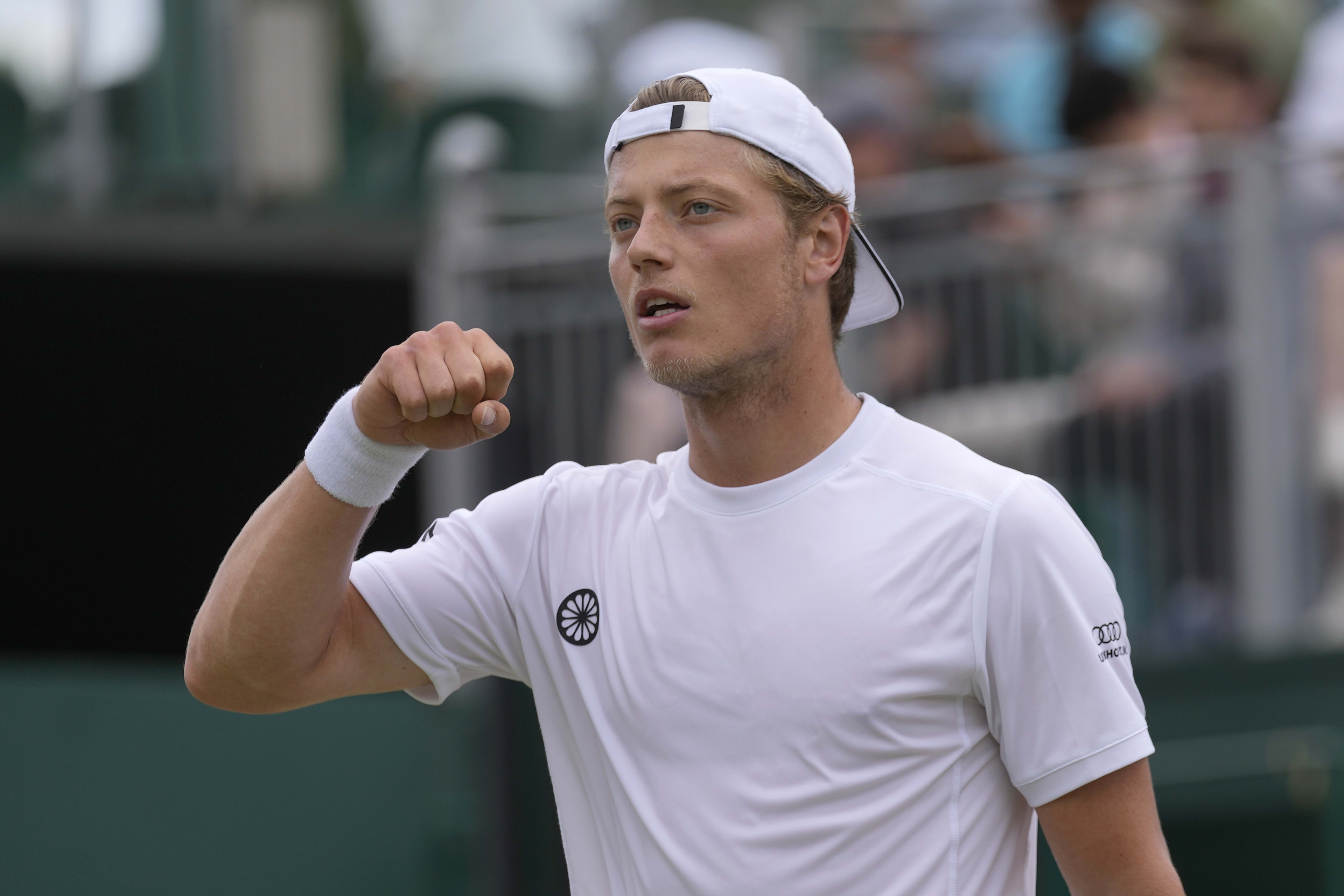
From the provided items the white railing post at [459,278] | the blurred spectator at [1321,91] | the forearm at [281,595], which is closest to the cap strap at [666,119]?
the forearm at [281,595]

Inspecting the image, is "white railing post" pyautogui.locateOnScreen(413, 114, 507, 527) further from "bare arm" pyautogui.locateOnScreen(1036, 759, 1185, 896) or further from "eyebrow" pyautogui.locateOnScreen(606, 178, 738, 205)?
"bare arm" pyautogui.locateOnScreen(1036, 759, 1185, 896)

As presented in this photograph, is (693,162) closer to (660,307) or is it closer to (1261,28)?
(660,307)

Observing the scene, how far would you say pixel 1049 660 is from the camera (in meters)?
2.82

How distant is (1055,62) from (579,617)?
5126mm

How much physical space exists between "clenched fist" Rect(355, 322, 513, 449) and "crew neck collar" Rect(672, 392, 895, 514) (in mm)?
395

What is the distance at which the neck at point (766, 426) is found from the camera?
3.09 meters

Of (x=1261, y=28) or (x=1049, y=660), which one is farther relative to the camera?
(x=1261, y=28)

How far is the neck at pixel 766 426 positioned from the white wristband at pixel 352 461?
50cm

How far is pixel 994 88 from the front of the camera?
8000 mm

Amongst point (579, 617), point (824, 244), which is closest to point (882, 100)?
point (824, 244)

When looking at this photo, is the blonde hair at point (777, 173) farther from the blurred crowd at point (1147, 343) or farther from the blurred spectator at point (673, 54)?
the blurred spectator at point (673, 54)

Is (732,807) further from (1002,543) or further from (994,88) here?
(994,88)

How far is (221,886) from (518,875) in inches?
48.1

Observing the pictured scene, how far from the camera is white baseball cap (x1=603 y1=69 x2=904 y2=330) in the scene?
306cm
